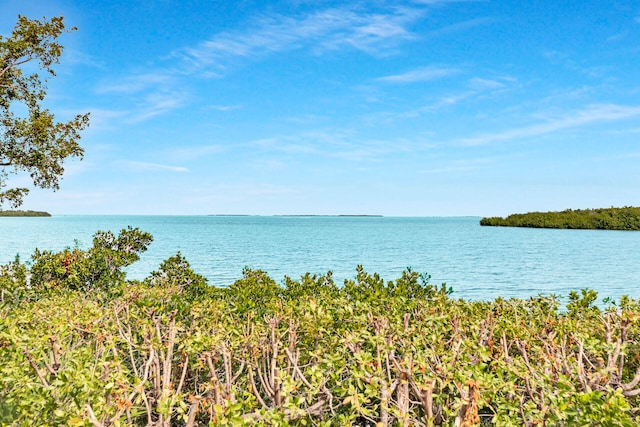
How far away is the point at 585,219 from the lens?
109375 millimetres

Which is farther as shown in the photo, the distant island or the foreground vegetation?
the distant island

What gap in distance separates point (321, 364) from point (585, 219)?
124 m

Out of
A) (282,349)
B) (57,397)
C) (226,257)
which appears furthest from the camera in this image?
(226,257)

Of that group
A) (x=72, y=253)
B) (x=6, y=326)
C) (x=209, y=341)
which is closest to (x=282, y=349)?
(x=209, y=341)

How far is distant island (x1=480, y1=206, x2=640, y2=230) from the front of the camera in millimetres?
100312

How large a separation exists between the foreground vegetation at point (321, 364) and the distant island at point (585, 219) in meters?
114

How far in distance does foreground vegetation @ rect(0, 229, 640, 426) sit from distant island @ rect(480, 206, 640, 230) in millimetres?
113538

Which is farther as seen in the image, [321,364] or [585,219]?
[585,219]

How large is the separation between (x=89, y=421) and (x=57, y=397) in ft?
1.80

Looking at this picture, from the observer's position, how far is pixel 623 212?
103 m

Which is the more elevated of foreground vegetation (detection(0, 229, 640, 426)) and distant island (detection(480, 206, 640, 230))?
distant island (detection(480, 206, 640, 230))

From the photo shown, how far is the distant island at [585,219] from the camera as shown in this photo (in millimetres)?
100312

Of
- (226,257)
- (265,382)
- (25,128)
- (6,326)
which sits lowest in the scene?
(226,257)

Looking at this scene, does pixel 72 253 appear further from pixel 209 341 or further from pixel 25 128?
pixel 209 341
